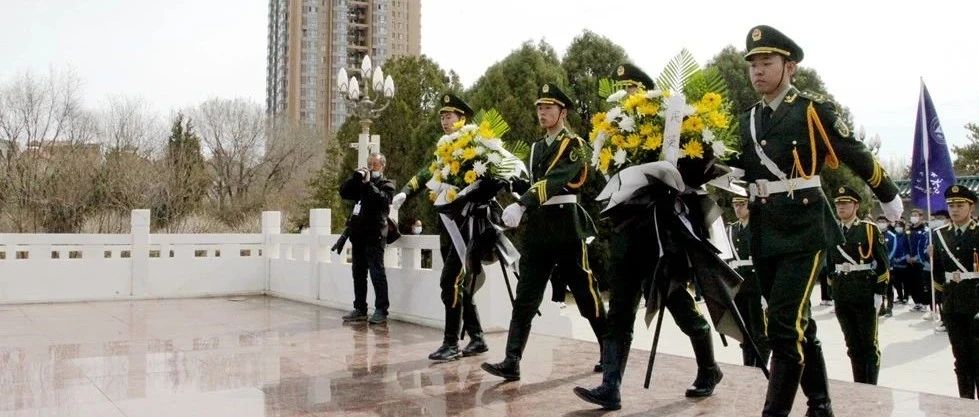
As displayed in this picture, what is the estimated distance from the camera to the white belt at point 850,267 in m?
6.60

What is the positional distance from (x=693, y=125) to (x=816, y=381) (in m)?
1.39

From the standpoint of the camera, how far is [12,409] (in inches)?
173

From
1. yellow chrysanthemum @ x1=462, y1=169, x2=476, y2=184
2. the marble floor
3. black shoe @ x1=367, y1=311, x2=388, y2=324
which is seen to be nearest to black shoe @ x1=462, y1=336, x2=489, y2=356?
the marble floor

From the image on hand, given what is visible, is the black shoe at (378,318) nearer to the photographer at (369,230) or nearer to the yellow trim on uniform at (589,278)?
the photographer at (369,230)

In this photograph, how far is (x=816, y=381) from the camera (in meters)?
3.97

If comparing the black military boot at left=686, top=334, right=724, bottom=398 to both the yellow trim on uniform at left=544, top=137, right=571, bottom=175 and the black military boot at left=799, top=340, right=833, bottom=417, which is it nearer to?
the black military boot at left=799, top=340, right=833, bottom=417

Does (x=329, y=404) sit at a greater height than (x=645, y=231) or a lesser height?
lesser

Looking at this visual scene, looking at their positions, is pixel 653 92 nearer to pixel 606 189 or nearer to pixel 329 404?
pixel 606 189

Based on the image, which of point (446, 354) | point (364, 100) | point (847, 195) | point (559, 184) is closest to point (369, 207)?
point (446, 354)

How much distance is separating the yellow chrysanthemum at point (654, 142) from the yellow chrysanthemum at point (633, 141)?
43mm

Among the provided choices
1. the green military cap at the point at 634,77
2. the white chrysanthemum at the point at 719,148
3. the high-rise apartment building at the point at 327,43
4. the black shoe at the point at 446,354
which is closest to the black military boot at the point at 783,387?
the white chrysanthemum at the point at 719,148

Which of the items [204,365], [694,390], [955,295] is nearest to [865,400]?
[694,390]

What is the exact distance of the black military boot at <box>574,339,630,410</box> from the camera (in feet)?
14.3

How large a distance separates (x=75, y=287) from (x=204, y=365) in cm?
624
